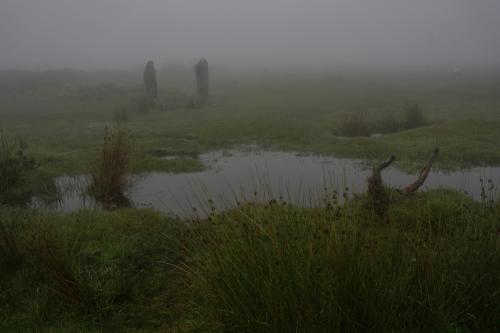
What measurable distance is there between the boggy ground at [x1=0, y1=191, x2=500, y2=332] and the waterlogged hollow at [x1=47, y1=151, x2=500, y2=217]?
323cm

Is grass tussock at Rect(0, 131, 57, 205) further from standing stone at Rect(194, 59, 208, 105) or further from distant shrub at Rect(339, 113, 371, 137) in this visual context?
standing stone at Rect(194, 59, 208, 105)

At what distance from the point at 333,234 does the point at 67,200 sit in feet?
23.5

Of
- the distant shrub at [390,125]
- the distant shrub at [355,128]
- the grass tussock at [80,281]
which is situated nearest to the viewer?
the grass tussock at [80,281]

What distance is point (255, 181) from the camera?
A: 997 cm

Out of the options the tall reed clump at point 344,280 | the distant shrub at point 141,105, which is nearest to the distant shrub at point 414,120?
the distant shrub at point 141,105

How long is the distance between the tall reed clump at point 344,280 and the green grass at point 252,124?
25.8ft

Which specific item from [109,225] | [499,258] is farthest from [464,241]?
[109,225]

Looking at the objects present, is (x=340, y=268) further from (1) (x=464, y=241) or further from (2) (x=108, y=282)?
(2) (x=108, y=282)

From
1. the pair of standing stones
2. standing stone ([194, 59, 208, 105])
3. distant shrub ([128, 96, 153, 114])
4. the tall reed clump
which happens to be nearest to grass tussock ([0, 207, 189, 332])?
the tall reed clump

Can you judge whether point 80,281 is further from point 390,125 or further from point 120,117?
point 120,117

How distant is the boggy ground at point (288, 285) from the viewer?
3141 mm

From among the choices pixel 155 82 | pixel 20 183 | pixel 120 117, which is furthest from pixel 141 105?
pixel 20 183

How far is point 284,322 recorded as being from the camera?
122 inches

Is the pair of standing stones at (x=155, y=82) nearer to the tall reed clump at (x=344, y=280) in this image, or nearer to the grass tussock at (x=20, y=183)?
the grass tussock at (x=20, y=183)
